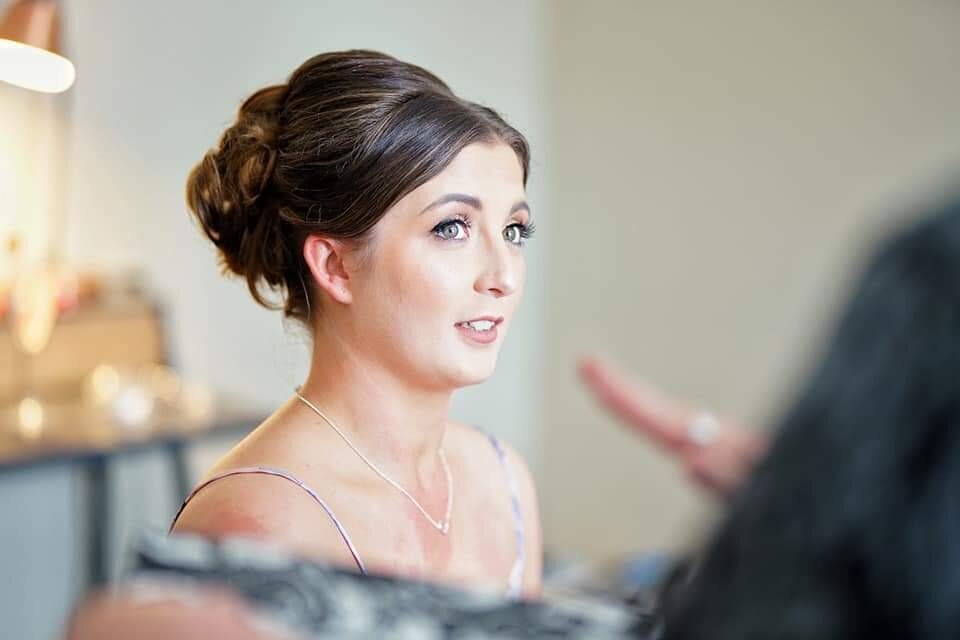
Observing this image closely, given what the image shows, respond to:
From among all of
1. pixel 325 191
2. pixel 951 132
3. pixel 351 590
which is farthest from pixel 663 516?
pixel 351 590

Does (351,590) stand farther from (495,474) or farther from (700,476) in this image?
(495,474)

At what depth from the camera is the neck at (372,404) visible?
0.92m

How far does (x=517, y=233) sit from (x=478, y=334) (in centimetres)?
9

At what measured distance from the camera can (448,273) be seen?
0.88 metres

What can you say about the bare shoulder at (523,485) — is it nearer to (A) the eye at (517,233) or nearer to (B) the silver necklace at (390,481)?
(B) the silver necklace at (390,481)

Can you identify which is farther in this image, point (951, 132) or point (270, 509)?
point (951, 132)

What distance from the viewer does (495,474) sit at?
104cm

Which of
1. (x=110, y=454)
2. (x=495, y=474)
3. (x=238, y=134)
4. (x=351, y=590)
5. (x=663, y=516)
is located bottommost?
(x=663, y=516)

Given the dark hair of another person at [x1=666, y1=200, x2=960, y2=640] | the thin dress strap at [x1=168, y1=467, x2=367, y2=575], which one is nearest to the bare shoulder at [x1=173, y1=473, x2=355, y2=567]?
the thin dress strap at [x1=168, y1=467, x2=367, y2=575]

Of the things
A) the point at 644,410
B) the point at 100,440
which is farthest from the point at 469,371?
the point at 100,440

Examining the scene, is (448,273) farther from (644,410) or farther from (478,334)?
(644,410)

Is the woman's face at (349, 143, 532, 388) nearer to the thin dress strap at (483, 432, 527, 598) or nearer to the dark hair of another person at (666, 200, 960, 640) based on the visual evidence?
the thin dress strap at (483, 432, 527, 598)

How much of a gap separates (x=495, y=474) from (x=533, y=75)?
236 centimetres

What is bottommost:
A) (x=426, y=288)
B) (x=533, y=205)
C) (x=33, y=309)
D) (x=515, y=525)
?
(x=33, y=309)
